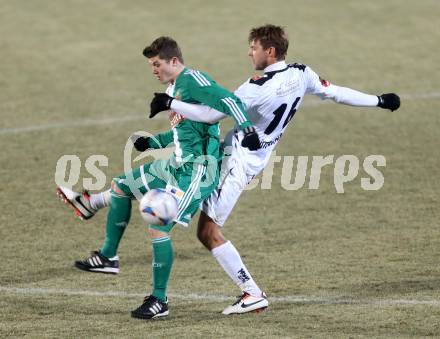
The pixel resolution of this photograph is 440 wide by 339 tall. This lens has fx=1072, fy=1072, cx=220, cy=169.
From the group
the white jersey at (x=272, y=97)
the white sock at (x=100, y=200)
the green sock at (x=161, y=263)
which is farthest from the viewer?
the white sock at (x=100, y=200)

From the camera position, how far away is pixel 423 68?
17.3 meters

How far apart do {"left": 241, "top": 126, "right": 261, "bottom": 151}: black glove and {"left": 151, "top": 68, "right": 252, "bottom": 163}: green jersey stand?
0.15 ft

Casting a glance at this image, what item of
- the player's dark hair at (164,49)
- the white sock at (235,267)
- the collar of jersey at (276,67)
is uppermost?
the player's dark hair at (164,49)

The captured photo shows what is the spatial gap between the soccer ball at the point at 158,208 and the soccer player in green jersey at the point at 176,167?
0.42 ft

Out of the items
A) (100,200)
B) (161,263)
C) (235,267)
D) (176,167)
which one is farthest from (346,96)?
(100,200)

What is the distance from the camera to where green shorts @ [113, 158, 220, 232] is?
26.7ft

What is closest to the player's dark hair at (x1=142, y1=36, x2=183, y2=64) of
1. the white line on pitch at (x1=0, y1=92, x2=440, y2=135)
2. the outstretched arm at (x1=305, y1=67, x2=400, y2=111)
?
the outstretched arm at (x1=305, y1=67, x2=400, y2=111)

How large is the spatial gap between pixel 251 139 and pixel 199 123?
66cm

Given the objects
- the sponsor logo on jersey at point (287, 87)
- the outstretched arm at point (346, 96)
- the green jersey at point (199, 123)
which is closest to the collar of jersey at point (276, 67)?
the sponsor logo on jersey at point (287, 87)

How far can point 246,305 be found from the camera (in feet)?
26.7

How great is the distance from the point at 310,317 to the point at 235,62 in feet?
33.3

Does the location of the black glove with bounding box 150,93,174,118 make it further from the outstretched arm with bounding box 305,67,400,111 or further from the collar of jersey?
the outstretched arm with bounding box 305,67,400,111

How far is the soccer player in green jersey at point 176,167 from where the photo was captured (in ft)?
26.2

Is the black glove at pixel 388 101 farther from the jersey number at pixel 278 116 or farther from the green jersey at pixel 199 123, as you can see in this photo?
the green jersey at pixel 199 123
